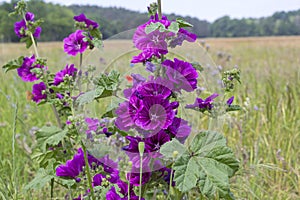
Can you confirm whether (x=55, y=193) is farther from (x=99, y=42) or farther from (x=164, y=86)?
(x=164, y=86)

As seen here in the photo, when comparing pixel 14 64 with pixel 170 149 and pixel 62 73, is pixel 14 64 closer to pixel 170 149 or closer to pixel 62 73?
pixel 62 73

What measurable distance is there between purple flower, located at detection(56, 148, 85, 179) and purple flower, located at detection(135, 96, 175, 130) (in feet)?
0.92

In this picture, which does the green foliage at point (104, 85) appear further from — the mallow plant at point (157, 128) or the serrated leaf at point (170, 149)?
the serrated leaf at point (170, 149)

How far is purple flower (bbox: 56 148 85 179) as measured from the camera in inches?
40.4

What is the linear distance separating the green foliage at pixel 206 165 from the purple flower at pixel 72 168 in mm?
340

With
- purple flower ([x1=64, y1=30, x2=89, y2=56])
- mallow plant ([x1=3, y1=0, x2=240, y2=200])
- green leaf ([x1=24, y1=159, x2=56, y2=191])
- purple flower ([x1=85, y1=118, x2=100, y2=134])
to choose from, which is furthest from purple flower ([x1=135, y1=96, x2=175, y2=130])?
purple flower ([x1=64, y1=30, x2=89, y2=56])

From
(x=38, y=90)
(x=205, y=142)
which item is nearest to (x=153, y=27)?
(x=205, y=142)

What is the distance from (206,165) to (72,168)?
0.39 metres

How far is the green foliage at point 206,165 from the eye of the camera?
78cm

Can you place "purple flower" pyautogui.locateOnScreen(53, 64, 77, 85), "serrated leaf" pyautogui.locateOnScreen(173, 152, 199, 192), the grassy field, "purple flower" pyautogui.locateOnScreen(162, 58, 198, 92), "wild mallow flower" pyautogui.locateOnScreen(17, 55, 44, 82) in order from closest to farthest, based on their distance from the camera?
1. "serrated leaf" pyautogui.locateOnScreen(173, 152, 199, 192)
2. "purple flower" pyautogui.locateOnScreen(162, 58, 198, 92)
3. "purple flower" pyautogui.locateOnScreen(53, 64, 77, 85)
4. "wild mallow flower" pyautogui.locateOnScreen(17, 55, 44, 82)
5. the grassy field

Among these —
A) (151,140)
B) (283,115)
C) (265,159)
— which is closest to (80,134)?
(151,140)

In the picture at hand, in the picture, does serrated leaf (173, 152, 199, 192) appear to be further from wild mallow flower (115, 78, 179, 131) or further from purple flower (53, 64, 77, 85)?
purple flower (53, 64, 77, 85)

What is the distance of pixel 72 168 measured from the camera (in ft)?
3.38

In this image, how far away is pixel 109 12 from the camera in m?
1.29
